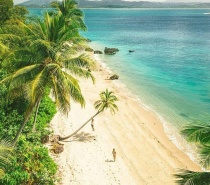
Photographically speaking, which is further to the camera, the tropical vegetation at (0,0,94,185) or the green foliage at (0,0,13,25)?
the green foliage at (0,0,13,25)

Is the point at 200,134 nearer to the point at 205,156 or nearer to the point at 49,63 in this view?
the point at 205,156

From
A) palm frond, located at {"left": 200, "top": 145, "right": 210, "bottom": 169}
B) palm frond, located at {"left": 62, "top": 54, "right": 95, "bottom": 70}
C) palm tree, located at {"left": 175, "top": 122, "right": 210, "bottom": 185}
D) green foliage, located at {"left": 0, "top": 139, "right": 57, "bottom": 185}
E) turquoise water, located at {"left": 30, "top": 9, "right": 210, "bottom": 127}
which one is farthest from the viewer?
turquoise water, located at {"left": 30, "top": 9, "right": 210, "bottom": 127}

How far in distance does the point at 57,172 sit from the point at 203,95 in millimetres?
28184

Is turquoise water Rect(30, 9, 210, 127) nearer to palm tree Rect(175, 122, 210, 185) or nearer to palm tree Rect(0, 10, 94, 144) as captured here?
palm tree Rect(0, 10, 94, 144)

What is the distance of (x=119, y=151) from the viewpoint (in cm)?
2109

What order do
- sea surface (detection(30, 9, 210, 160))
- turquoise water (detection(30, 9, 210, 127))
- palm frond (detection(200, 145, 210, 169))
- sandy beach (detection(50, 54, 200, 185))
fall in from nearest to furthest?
palm frond (detection(200, 145, 210, 169)) → sandy beach (detection(50, 54, 200, 185)) → sea surface (detection(30, 9, 210, 160)) → turquoise water (detection(30, 9, 210, 127))

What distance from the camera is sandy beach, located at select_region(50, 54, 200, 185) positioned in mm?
17297

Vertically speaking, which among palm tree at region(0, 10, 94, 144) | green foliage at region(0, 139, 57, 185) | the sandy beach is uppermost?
palm tree at region(0, 10, 94, 144)

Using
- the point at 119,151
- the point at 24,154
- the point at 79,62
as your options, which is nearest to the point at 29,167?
the point at 24,154

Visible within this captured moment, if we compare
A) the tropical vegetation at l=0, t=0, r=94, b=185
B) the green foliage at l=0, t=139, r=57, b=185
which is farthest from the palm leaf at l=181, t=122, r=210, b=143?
the green foliage at l=0, t=139, r=57, b=185

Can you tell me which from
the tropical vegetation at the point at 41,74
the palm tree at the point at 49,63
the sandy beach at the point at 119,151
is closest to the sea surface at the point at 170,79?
the sandy beach at the point at 119,151

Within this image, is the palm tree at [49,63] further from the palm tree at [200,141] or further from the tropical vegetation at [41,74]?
the palm tree at [200,141]

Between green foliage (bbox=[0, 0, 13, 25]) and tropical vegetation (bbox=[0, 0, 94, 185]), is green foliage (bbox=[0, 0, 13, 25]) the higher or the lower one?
the higher one

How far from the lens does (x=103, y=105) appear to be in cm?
2286
